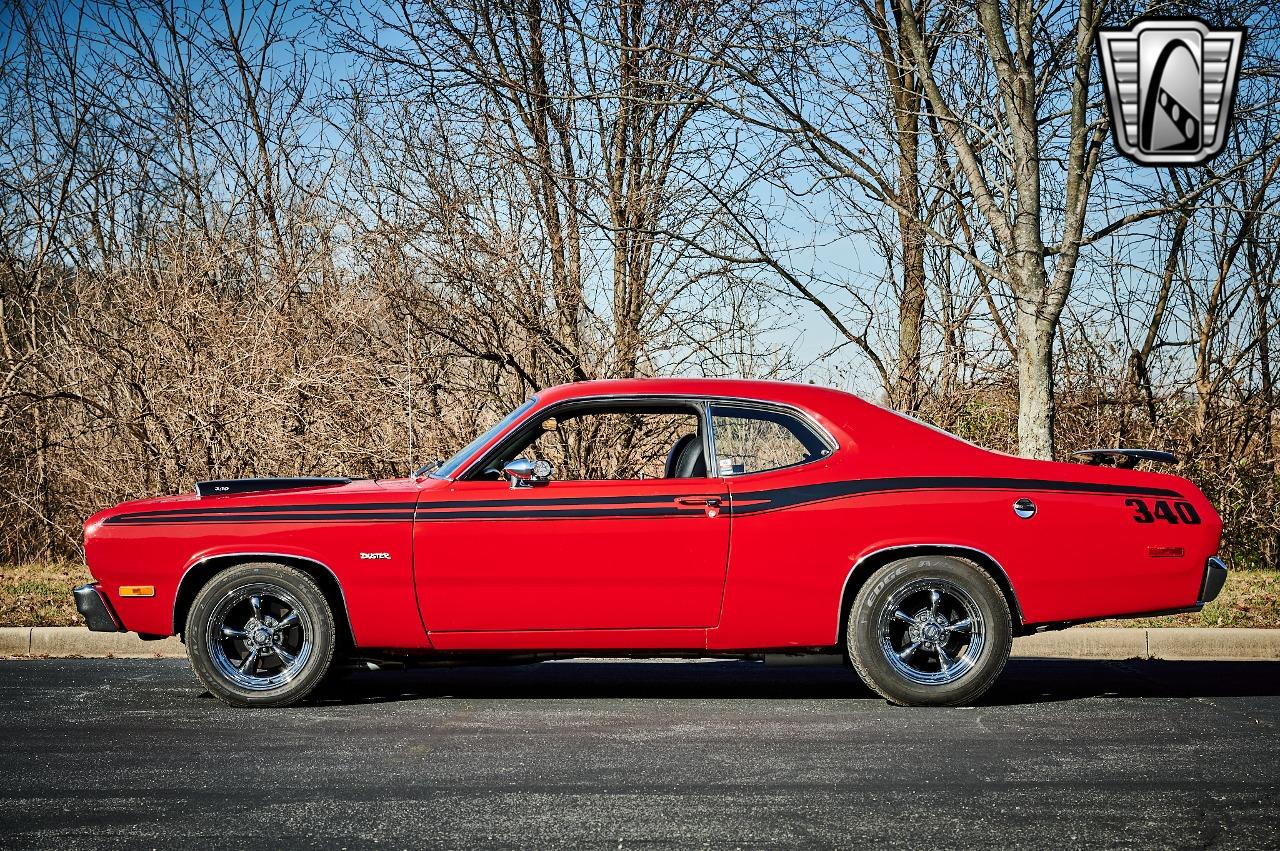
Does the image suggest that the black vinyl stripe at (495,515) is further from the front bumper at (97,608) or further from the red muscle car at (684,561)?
the front bumper at (97,608)

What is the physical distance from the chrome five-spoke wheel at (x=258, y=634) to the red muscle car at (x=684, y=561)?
0.01 meters

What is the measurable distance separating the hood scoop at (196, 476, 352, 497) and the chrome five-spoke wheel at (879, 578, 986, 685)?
10.1 feet

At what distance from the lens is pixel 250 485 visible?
23.9ft

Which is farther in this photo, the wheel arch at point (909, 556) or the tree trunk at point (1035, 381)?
the tree trunk at point (1035, 381)

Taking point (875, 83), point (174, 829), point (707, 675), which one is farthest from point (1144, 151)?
point (174, 829)

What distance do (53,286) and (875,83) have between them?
9749mm

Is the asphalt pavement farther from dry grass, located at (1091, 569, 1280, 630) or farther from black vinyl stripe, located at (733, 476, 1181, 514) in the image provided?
dry grass, located at (1091, 569, 1280, 630)

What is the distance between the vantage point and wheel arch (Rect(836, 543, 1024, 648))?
268 inches

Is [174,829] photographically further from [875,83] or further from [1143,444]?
[1143,444]

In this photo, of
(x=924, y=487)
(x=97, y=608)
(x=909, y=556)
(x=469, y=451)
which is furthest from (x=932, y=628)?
(x=97, y=608)

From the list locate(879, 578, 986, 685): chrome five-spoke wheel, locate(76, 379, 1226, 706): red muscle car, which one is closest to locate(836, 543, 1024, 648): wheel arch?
locate(76, 379, 1226, 706): red muscle car

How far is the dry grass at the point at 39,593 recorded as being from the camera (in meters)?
9.79

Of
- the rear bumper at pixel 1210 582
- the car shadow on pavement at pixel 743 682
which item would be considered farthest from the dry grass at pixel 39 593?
the rear bumper at pixel 1210 582

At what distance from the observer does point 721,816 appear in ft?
15.4
